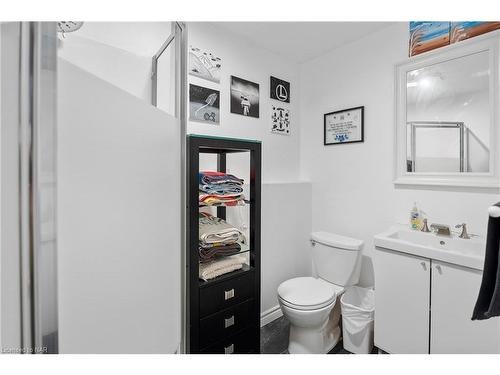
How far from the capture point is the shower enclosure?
0.41 m

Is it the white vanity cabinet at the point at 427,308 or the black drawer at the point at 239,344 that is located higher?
the white vanity cabinet at the point at 427,308

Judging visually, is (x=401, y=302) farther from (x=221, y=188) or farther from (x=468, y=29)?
(x=468, y=29)

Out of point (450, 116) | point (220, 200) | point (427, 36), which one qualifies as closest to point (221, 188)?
point (220, 200)

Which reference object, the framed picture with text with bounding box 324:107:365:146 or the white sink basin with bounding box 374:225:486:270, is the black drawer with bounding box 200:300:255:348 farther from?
the framed picture with text with bounding box 324:107:365:146

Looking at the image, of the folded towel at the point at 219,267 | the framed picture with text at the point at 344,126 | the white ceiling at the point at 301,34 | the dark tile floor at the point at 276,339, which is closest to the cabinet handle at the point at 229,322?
the folded towel at the point at 219,267

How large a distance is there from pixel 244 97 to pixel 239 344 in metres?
1.74

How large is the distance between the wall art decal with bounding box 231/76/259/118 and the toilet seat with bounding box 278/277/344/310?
53.9 inches

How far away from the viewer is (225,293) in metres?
1.43

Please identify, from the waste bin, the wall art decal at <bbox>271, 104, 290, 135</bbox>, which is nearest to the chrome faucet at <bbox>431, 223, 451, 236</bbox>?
the waste bin

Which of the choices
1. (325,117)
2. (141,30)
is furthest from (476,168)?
(141,30)

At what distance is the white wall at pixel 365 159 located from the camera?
1.67 m

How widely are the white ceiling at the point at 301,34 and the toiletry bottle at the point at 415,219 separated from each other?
1371 mm

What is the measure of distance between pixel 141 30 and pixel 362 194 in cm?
192

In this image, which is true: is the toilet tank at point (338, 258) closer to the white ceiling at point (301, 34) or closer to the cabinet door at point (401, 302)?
the cabinet door at point (401, 302)
